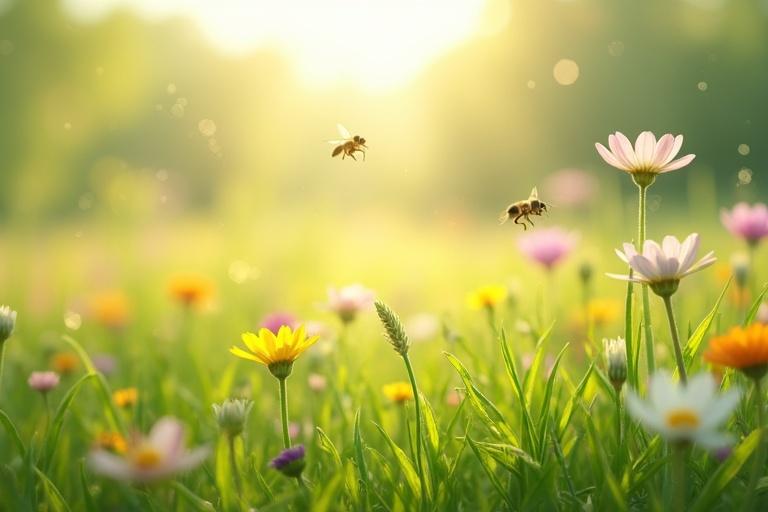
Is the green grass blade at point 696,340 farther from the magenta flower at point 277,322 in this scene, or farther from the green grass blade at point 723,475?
the magenta flower at point 277,322

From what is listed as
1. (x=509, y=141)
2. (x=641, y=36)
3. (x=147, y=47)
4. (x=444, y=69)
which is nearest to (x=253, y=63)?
(x=147, y=47)

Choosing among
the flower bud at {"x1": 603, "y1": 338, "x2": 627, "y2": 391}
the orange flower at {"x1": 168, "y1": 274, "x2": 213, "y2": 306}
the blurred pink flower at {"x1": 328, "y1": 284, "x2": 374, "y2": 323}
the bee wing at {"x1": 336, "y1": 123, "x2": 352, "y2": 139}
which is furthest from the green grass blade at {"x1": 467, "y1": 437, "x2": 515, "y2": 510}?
the orange flower at {"x1": 168, "y1": 274, "x2": 213, "y2": 306}

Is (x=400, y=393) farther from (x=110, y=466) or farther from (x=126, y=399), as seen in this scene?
(x=110, y=466)

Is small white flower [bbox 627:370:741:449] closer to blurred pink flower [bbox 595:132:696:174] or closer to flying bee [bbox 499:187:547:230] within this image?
blurred pink flower [bbox 595:132:696:174]

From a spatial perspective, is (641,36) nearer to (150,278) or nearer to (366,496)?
(150,278)

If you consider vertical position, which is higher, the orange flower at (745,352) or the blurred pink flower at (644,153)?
the blurred pink flower at (644,153)

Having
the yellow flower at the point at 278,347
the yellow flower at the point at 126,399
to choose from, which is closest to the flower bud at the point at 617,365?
the yellow flower at the point at 278,347

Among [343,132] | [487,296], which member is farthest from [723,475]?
[343,132]
